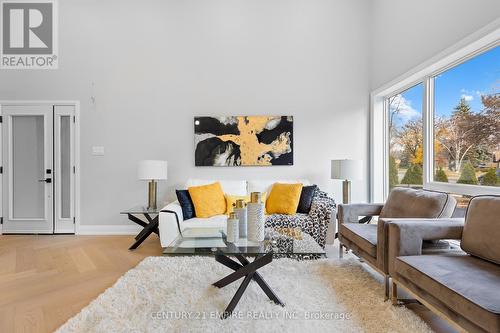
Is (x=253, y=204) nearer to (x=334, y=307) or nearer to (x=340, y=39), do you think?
(x=334, y=307)

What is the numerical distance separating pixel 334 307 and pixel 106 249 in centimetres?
294

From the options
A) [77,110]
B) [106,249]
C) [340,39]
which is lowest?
[106,249]

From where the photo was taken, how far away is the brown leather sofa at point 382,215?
2.39 m

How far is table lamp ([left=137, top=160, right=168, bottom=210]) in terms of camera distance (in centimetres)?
400

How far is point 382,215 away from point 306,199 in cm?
99

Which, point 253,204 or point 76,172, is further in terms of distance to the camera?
point 76,172

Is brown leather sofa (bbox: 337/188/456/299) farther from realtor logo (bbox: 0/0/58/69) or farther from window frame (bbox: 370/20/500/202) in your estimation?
realtor logo (bbox: 0/0/58/69)

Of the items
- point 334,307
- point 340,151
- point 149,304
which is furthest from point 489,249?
point 340,151

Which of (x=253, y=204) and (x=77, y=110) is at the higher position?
(x=77, y=110)

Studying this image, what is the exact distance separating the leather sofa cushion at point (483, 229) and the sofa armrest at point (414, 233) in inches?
3.6

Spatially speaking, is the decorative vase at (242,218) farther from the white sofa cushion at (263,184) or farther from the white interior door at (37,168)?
the white interior door at (37,168)

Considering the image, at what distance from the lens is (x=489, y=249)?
194 centimetres

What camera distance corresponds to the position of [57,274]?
296 centimetres

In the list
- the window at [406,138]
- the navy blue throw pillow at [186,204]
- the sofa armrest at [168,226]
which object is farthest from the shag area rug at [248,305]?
the window at [406,138]
